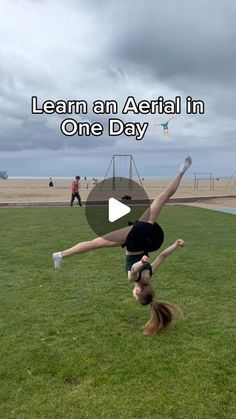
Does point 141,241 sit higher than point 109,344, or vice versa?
point 141,241

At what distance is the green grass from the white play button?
1.80m

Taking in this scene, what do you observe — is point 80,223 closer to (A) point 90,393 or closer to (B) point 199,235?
(B) point 199,235

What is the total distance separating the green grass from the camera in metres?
3.73

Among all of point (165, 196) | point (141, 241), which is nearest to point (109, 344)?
point (141, 241)

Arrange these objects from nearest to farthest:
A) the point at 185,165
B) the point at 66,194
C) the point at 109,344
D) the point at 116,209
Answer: the point at 116,209
the point at 185,165
the point at 109,344
the point at 66,194

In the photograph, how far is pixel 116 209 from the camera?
3297 mm

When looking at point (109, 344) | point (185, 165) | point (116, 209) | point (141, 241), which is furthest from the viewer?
point (109, 344)

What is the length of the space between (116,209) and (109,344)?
236cm

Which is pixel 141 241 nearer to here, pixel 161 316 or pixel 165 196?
pixel 165 196

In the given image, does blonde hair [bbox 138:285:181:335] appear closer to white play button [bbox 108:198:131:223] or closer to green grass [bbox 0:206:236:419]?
green grass [bbox 0:206:236:419]

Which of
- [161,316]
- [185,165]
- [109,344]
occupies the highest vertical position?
[185,165]

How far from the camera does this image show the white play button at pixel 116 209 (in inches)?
129

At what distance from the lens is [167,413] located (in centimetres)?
355

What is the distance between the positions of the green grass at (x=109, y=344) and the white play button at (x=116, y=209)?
5.91 feet
